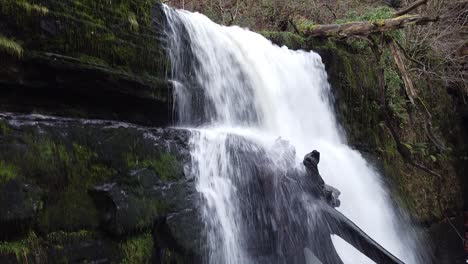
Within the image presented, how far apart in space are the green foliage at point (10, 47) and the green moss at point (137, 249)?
1643 millimetres

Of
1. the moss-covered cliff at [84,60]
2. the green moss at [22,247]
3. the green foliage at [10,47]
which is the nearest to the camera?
the green moss at [22,247]

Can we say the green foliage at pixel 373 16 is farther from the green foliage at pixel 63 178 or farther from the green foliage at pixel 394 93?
the green foliage at pixel 63 178

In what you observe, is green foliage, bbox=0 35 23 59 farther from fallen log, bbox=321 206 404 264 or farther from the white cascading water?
fallen log, bbox=321 206 404 264

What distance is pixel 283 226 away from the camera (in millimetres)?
4316

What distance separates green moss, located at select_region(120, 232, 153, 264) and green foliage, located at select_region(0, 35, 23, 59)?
1.64 meters

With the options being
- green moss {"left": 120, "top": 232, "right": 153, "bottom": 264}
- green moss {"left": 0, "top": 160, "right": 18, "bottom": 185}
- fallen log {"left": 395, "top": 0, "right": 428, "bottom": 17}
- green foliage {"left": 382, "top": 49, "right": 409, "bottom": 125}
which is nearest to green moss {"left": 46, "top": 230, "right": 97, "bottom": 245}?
green moss {"left": 120, "top": 232, "right": 153, "bottom": 264}

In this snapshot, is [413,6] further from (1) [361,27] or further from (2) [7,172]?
(2) [7,172]

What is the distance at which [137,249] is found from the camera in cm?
341

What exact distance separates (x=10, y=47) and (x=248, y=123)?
135 inches

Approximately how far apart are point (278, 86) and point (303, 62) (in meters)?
1.22

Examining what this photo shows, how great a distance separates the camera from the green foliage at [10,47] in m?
3.26

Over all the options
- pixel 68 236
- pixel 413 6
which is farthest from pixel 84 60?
pixel 413 6

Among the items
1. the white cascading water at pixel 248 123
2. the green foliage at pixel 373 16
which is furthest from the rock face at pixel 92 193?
the green foliage at pixel 373 16

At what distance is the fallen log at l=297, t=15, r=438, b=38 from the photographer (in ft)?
25.5
